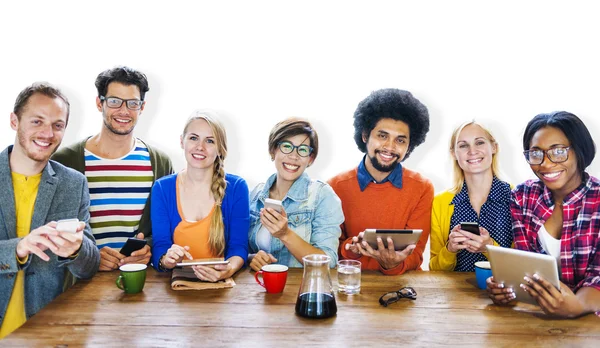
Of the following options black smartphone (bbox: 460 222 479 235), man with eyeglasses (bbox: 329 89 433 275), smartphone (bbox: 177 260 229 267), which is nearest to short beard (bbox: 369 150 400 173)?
man with eyeglasses (bbox: 329 89 433 275)

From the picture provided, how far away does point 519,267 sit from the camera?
5.56ft

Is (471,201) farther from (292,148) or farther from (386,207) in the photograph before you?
(292,148)

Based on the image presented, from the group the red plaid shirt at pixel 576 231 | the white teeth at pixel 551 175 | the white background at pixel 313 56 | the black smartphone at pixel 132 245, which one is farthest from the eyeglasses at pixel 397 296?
Result: the white background at pixel 313 56

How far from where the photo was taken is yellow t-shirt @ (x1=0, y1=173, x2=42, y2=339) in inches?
79.9

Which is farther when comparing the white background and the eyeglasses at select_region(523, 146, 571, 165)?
the white background

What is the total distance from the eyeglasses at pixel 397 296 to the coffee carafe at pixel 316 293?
0.22 m

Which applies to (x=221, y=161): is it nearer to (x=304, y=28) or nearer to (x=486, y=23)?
(x=304, y=28)

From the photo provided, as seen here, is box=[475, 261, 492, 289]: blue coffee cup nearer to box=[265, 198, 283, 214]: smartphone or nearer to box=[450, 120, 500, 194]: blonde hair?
box=[450, 120, 500, 194]: blonde hair

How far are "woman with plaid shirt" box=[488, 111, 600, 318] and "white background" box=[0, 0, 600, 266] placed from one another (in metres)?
0.97

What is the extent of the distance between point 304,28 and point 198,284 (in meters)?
1.88

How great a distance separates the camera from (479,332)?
59.1 inches

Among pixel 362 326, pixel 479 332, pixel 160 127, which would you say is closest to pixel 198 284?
pixel 362 326

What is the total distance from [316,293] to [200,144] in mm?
1051

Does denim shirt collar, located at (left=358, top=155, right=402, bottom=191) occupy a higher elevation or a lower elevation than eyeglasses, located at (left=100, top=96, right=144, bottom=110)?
lower
